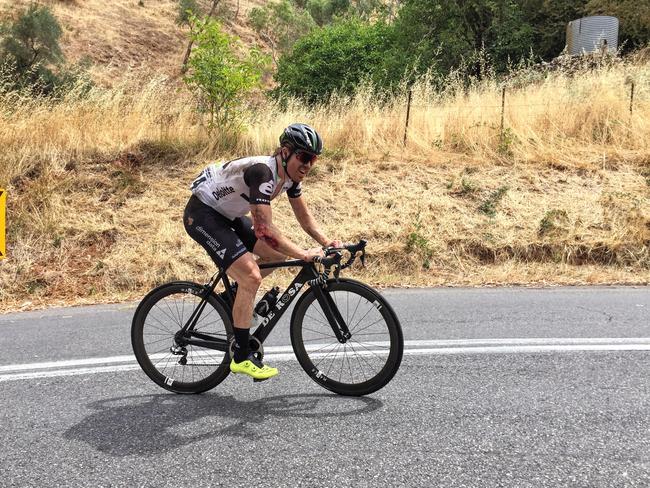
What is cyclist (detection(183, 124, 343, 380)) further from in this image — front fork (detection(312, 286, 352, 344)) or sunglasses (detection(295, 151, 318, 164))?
front fork (detection(312, 286, 352, 344))

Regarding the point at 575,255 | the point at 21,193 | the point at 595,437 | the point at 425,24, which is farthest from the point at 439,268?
the point at 425,24

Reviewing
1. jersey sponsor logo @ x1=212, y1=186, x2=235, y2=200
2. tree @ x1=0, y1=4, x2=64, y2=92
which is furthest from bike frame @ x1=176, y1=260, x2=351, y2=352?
tree @ x1=0, y1=4, x2=64, y2=92

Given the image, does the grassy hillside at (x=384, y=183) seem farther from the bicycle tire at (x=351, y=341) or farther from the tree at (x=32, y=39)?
the tree at (x=32, y=39)

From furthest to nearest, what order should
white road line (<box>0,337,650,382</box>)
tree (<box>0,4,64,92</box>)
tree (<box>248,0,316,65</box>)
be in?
tree (<box>248,0,316,65</box>) < tree (<box>0,4,64,92</box>) < white road line (<box>0,337,650,382</box>)

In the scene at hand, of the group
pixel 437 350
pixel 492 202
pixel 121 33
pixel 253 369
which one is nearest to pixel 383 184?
pixel 492 202

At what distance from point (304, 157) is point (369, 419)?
1732 mm

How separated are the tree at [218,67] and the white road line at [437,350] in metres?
7.60

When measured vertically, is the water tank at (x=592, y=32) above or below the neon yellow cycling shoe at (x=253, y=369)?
above

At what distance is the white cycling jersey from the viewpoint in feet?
12.1

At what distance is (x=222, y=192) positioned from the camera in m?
4.05

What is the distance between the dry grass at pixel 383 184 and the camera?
8.80 metres

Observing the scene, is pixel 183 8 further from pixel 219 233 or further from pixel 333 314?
pixel 333 314

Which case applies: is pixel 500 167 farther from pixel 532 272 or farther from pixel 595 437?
pixel 595 437

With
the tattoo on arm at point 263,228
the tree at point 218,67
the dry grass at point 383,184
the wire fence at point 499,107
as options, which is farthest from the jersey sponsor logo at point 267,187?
the wire fence at point 499,107
